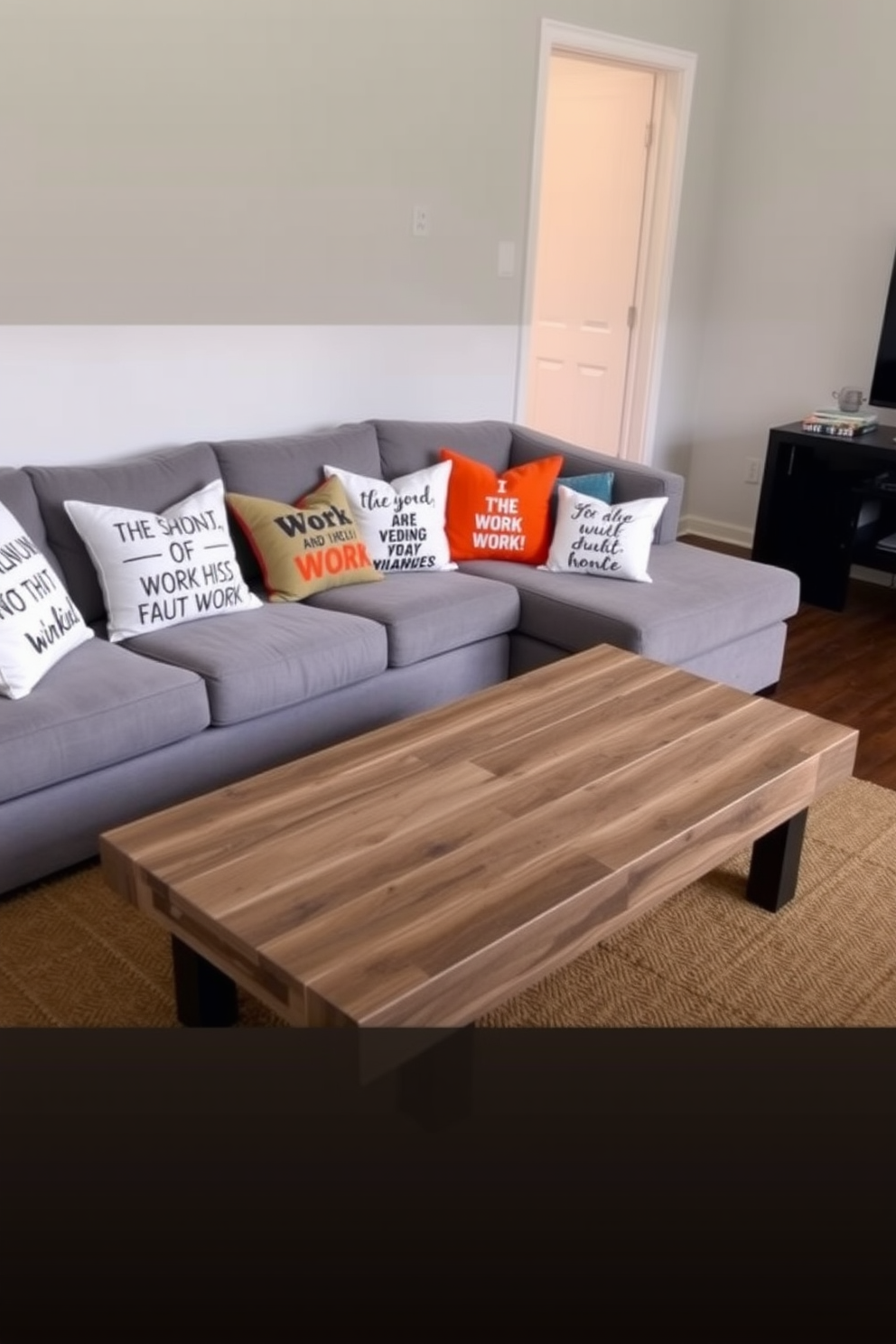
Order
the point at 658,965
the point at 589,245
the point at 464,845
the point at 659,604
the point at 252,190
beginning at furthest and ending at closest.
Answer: the point at 589,245
the point at 252,190
the point at 659,604
the point at 658,965
the point at 464,845

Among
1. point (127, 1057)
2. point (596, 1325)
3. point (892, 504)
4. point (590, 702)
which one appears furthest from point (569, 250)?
point (596, 1325)

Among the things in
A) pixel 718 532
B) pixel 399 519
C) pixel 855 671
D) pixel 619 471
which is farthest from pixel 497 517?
pixel 718 532

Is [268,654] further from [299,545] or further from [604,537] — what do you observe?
[604,537]

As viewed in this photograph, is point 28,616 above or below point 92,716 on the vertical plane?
above

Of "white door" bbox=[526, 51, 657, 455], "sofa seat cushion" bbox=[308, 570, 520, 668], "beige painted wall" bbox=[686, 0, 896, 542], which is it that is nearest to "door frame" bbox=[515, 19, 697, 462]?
"white door" bbox=[526, 51, 657, 455]

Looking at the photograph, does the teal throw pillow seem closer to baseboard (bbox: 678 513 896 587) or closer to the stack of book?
the stack of book

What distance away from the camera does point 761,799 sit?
2125mm

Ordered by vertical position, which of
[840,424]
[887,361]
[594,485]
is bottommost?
[594,485]

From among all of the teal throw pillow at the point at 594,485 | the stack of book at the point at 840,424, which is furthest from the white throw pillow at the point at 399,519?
the stack of book at the point at 840,424

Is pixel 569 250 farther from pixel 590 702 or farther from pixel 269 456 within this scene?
pixel 590 702

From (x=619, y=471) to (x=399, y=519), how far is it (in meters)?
0.79

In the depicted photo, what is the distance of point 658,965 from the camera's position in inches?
89.3

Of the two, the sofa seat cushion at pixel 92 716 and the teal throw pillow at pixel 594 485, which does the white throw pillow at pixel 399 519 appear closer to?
the teal throw pillow at pixel 594 485

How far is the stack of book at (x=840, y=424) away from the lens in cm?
433
